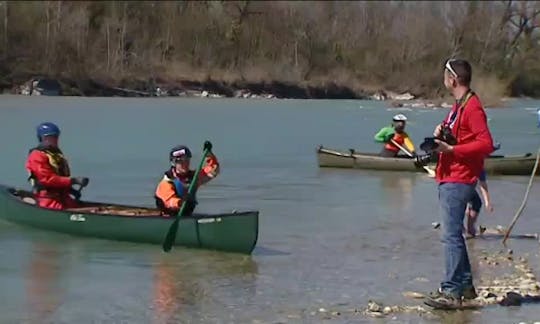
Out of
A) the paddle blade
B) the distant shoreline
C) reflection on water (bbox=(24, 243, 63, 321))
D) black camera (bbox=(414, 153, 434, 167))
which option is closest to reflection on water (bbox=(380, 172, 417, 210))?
the paddle blade

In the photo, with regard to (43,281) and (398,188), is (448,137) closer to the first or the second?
(43,281)

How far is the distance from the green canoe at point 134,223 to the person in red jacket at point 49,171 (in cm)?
19

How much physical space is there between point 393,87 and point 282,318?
189 ft

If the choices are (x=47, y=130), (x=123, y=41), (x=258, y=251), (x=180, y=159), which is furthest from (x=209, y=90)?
(x=180, y=159)

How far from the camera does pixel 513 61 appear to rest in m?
61.8

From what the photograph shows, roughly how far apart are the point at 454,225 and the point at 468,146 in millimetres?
517

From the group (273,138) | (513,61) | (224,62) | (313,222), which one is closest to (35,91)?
(224,62)

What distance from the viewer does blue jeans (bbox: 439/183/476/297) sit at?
6375mm

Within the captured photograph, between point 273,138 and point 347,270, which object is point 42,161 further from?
point 273,138

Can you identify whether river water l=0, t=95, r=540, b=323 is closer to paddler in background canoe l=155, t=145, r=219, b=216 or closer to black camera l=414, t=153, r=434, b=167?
paddler in background canoe l=155, t=145, r=219, b=216

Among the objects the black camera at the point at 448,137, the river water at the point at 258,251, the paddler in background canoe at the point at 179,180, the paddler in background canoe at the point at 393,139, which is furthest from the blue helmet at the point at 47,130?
the paddler in background canoe at the point at 393,139

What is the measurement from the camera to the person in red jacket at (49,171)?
10203 millimetres

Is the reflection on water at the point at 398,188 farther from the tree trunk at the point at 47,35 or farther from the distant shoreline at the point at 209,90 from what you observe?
the tree trunk at the point at 47,35

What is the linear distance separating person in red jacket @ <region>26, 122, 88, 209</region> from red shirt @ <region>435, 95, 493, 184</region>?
4.89 meters
